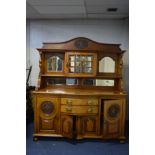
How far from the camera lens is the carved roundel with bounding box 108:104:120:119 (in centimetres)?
299

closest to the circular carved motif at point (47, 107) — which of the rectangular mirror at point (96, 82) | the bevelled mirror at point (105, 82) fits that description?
the rectangular mirror at point (96, 82)

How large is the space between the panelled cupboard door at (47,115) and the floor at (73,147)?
188 mm

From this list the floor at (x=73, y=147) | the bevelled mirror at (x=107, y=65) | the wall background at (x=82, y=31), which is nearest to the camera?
the floor at (x=73, y=147)

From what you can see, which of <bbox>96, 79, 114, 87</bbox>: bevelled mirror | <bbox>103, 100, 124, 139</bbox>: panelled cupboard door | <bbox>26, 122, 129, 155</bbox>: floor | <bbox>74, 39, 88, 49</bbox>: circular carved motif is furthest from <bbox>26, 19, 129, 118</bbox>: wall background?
<bbox>26, 122, 129, 155</bbox>: floor

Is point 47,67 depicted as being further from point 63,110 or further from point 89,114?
point 89,114

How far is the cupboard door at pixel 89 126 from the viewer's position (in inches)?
119

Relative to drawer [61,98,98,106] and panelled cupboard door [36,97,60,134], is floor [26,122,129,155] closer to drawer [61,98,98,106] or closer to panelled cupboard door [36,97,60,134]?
panelled cupboard door [36,97,60,134]

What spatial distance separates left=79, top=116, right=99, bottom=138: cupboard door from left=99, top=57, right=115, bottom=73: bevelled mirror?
2.92 ft

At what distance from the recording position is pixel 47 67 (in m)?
3.49

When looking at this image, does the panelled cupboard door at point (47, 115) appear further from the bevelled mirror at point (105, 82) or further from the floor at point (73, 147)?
the bevelled mirror at point (105, 82)

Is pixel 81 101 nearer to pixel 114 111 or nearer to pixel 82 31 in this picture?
pixel 114 111

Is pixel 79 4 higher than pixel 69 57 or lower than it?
higher
